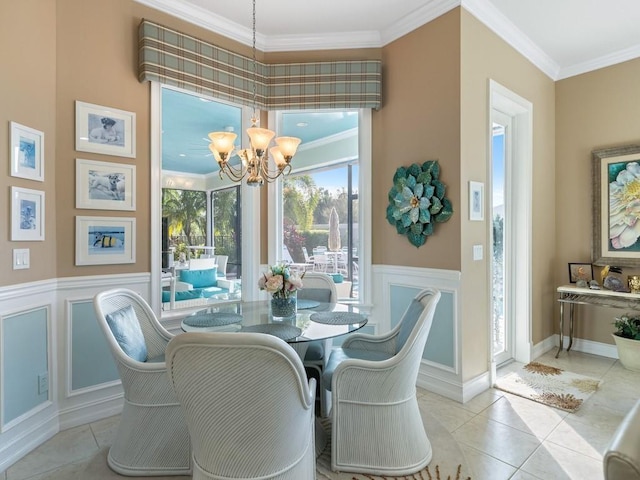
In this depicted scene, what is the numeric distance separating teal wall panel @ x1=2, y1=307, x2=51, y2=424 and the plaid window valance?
2025 millimetres

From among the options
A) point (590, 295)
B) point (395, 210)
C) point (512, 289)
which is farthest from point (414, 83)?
point (590, 295)

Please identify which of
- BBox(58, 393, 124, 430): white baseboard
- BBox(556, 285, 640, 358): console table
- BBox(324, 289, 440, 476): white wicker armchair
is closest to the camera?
BBox(324, 289, 440, 476): white wicker armchair

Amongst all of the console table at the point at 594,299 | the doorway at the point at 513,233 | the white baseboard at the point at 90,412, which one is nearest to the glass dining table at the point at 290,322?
the white baseboard at the point at 90,412

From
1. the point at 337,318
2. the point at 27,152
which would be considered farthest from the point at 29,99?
the point at 337,318

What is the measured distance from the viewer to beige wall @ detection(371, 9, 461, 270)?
9.36 feet

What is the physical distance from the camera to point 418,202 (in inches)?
119

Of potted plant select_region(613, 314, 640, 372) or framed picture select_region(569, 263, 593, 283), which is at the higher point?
framed picture select_region(569, 263, 593, 283)

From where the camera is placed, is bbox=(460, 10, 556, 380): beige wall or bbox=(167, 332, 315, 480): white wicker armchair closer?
bbox=(167, 332, 315, 480): white wicker armchair

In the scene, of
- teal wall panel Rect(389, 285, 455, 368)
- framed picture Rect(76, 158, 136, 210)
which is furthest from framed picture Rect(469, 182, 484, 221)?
framed picture Rect(76, 158, 136, 210)

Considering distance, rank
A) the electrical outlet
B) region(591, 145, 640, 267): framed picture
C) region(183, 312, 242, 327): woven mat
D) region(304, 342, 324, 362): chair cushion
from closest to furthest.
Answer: region(183, 312, 242, 327): woven mat < the electrical outlet < region(304, 342, 324, 362): chair cushion < region(591, 145, 640, 267): framed picture

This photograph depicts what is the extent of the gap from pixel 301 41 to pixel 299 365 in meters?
3.17

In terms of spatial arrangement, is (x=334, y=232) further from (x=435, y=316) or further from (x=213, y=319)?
(x=213, y=319)

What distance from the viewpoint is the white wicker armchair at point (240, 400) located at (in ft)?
4.01

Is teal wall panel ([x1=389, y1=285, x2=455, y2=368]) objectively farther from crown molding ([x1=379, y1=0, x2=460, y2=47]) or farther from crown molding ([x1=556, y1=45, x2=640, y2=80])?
crown molding ([x1=556, y1=45, x2=640, y2=80])
